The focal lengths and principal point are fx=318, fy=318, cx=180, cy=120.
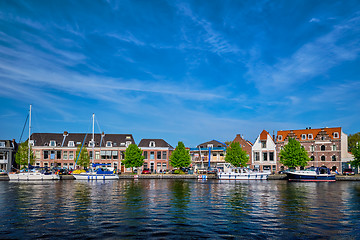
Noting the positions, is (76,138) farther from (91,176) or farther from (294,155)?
(294,155)

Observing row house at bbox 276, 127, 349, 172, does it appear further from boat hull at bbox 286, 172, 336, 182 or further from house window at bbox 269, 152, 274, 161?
boat hull at bbox 286, 172, 336, 182

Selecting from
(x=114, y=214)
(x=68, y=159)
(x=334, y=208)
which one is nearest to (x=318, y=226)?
(x=334, y=208)

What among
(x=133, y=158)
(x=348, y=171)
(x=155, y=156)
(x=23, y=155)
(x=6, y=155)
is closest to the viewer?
(x=348, y=171)

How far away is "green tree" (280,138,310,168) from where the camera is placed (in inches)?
3536

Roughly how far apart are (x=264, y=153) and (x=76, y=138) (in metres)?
64.0

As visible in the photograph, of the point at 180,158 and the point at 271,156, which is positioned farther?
the point at 271,156

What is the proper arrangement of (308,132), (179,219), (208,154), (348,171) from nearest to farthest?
(179,219)
(348,171)
(308,132)
(208,154)

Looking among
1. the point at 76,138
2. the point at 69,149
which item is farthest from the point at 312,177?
the point at 76,138

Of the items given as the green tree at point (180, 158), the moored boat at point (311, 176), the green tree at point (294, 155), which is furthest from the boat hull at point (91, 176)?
the green tree at point (294, 155)

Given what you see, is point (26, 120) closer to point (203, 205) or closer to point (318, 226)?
point (203, 205)

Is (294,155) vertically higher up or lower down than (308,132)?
lower down

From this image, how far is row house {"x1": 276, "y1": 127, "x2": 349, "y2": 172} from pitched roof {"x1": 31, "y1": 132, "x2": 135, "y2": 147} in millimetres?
52714

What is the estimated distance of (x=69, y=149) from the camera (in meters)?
107

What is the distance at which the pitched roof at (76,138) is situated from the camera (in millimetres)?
107762
